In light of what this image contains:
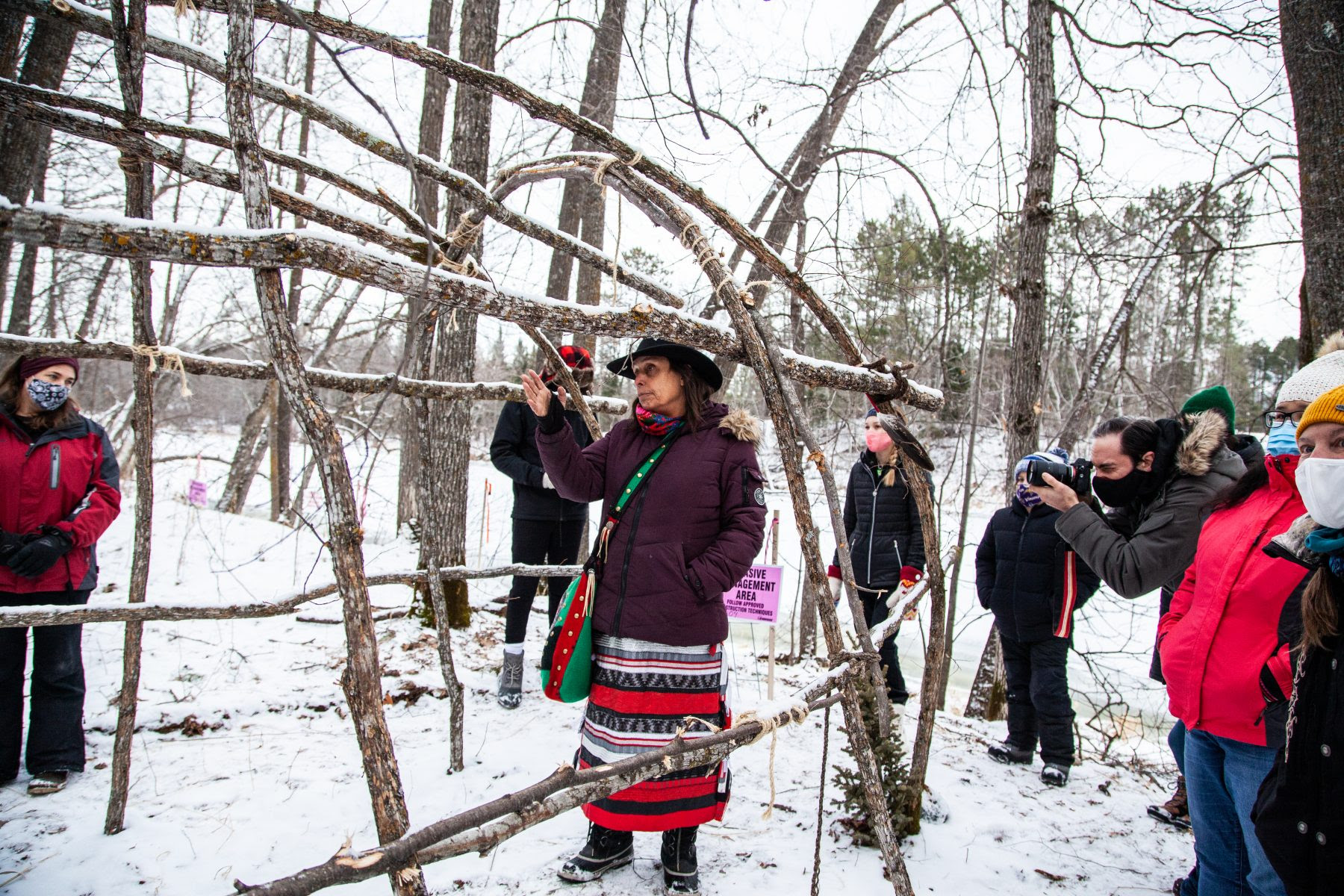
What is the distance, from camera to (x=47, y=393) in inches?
117

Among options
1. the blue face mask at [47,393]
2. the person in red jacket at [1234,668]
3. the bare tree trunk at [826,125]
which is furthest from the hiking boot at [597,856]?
the bare tree trunk at [826,125]

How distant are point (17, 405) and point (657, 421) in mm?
2901

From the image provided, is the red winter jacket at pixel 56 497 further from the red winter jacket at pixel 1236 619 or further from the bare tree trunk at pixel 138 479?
the red winter jacket at pixel 1236 619

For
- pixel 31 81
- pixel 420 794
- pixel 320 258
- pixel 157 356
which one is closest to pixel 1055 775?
pixel 420 794

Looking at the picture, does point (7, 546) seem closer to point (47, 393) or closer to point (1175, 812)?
point (47, 393)

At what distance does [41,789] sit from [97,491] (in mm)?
1263

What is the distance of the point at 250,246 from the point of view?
1.21 m

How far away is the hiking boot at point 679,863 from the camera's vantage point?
2.45 m

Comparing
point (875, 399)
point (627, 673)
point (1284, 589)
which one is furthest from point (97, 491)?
point (1284, 589)

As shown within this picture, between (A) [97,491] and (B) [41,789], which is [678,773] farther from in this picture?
(A) [97,491]

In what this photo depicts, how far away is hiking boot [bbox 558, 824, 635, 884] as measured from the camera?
245 cm

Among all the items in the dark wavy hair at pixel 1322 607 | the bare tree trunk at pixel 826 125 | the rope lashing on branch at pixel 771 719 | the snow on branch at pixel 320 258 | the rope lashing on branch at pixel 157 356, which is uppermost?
the bare tree trunk at pixel 826 125

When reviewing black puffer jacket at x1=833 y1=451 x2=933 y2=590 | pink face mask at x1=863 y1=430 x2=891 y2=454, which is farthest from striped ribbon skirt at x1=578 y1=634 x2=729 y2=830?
pink face mask at x1=863 y1=430 x2=891 y2=454

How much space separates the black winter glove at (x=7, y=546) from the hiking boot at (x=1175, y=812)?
5.25 m
